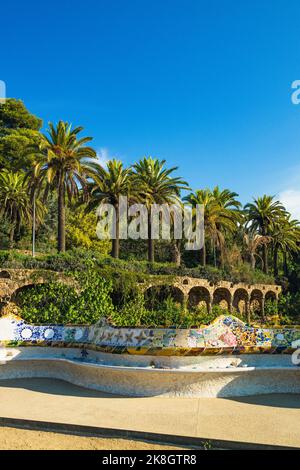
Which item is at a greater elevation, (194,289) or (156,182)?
(156,182)

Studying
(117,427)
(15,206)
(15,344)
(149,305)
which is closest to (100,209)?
(149,305)

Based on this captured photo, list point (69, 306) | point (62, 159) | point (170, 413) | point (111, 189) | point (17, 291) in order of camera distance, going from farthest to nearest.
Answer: point (111, 189), point (62, 159), point (17, 291), point (69, 306), point (170, 413)

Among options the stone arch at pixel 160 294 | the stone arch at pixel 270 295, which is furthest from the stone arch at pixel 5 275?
the stone arch at pixel 270 295

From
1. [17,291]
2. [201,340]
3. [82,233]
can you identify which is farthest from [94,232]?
[201,340]

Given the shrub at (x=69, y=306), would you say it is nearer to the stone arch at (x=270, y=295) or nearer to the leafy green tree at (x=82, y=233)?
the leafy green tree at (x=82, y=233)

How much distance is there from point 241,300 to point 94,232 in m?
14.8

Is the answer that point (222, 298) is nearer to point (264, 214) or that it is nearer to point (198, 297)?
point (198, 297)

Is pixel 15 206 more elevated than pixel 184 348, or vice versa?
pixel 15 206

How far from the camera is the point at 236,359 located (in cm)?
730

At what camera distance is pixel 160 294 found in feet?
78.2

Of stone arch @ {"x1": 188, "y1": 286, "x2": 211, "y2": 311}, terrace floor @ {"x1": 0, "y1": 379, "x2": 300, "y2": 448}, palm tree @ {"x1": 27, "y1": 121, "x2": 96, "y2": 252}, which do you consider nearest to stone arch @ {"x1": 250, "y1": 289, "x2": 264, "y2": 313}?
stone arch @ {"x1": 188, "y1": 286, "x2": 211, "y2": 311}

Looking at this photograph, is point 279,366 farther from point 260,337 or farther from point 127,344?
point 127,344

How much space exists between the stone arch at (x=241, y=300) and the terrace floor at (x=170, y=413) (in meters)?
25.2
